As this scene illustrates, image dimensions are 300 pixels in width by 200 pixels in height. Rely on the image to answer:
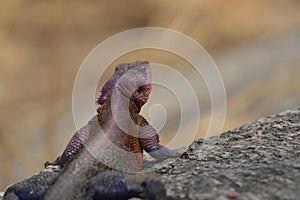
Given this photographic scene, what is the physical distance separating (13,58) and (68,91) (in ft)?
2.75

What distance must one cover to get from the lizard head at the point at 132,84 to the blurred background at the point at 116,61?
6.06ft

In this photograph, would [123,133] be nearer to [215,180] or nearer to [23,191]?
[23,191]

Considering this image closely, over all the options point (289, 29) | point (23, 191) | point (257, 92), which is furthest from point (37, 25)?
point (23, 191)

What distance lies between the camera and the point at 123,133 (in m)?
2.98

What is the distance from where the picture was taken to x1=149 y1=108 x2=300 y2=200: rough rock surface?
7.13 ft

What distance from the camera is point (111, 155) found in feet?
8.95

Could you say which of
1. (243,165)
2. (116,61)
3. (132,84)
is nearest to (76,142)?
(132,84)

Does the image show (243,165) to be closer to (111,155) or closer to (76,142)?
(111,155)

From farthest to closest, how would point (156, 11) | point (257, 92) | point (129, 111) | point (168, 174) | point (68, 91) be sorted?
point (156, 11)
point (68, 91)
point (257, 92)
point (129, 111)
point (168, 174)

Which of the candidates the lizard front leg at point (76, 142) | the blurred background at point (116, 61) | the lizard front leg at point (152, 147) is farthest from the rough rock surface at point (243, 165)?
the blurred background at point (116, 61)

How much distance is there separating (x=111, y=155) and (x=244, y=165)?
2.08 ft

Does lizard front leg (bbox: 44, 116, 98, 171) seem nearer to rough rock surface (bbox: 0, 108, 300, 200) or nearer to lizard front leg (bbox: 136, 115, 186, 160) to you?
lizard front leg (bbox: 136, 115, 186, 160)

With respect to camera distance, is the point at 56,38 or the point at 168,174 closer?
the point at 168,174

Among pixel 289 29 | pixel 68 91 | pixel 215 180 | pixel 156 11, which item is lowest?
pixel 215 180
